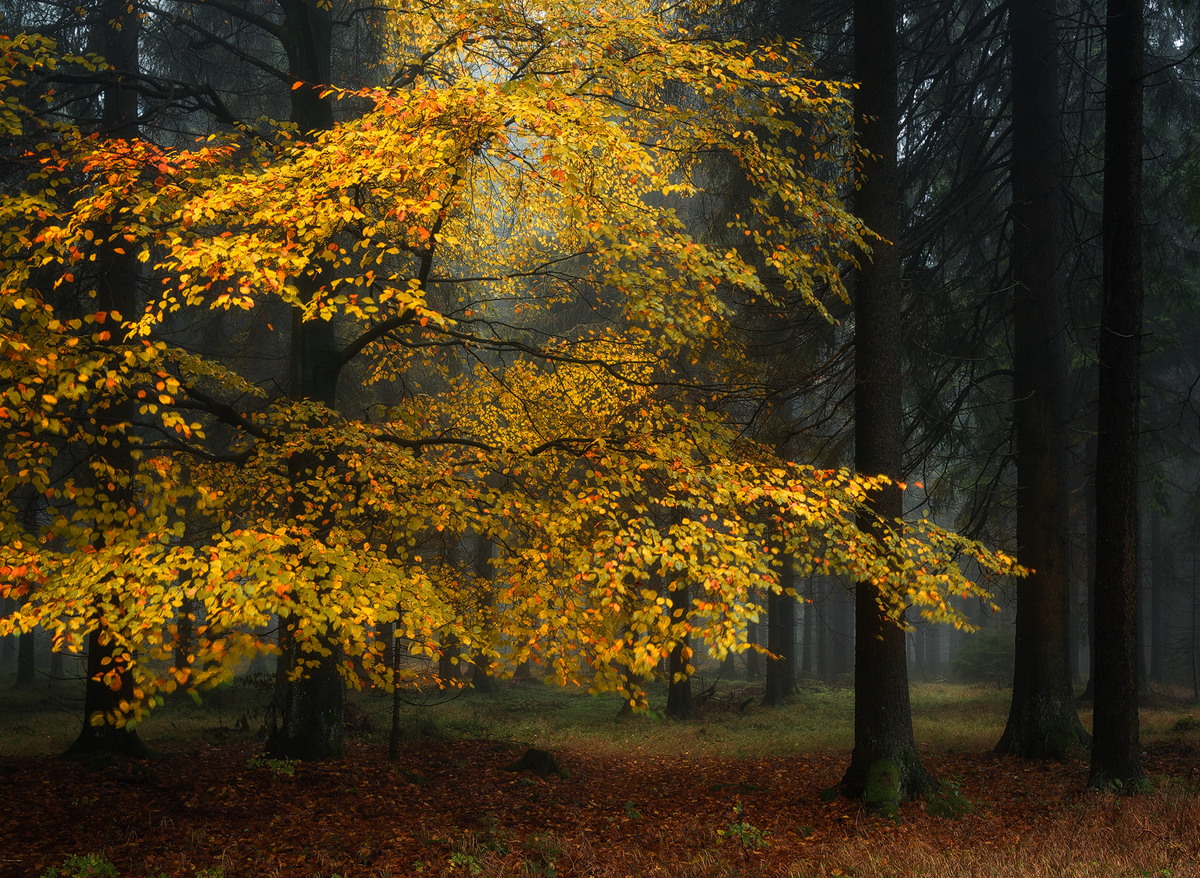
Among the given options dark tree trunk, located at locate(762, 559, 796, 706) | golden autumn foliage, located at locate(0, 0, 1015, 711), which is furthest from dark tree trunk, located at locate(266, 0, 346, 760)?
dark tree trunk, located at locate(762, 559, 796, 706)

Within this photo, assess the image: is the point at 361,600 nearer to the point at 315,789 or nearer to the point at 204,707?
the point at 315,789

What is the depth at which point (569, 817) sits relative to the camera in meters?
8.82

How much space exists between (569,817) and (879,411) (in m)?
5.54

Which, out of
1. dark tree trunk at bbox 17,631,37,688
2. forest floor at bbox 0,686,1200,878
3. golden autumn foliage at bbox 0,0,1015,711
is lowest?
dark tree trunk at bbox 17,631,37,688

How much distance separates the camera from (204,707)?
18.0 m

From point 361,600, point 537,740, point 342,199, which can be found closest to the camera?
point 361,600

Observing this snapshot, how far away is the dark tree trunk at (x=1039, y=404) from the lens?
1108 centimetres

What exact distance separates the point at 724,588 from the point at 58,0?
1132cm

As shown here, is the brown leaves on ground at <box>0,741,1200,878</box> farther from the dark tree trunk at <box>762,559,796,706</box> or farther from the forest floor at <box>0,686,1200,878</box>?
the dark tree trunk at <box>762,559,796,706</box>

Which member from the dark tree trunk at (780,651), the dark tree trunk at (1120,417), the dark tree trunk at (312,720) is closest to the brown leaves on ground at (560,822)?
the dark tree trunk at (312,720)

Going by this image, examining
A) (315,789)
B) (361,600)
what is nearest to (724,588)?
(361,600)

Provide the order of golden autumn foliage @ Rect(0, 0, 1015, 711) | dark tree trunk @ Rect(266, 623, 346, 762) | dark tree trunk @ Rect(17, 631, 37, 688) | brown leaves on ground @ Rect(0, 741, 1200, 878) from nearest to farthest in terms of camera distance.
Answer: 1. golden autumn foliage @ Rect(0, 0, 1015, 711)
2. brown leaves on ground @ Rect(0, 741, 1200, 878)
3. dark tree trunk @ Rect(266, 623, 346, 762)
4. dark tree trunk @ Rect(17, 631, 37, 688)

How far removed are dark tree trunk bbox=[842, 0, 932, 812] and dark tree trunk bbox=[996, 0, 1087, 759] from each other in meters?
3.37

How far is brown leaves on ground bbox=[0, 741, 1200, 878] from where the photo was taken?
6316 millimetres
